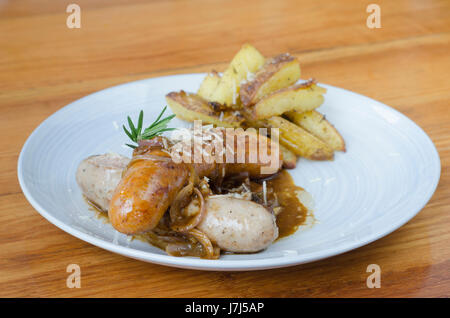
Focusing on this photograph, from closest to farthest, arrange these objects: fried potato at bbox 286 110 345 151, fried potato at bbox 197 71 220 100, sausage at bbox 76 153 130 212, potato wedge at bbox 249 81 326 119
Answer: sausage at bbox 76 153 130 212 → potato wedge at bbox 249 81 326 119 → fried potato at bbox 286 110 345 151 → fried potato at bbox 197 71 220 100

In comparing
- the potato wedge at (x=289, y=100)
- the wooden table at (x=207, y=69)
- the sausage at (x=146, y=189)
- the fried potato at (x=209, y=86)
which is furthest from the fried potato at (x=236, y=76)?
the wooden table at (x=207, y=69)

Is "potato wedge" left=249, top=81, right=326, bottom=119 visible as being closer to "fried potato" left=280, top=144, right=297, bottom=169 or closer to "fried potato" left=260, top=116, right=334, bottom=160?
"fried potato" left=260, top=116, right=334, bottom=160

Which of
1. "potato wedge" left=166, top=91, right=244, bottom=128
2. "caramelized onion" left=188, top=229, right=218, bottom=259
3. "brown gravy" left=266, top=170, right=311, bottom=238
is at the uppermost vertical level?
"potato wedge" left=166, top=91, right=244, bottom=128

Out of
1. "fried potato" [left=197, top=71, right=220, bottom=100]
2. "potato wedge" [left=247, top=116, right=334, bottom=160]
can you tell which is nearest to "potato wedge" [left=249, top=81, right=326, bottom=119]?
"potato wedge" [left=247, top=116, right=334, bottom=160]

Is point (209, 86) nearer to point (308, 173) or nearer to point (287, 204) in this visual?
point (308, 173)

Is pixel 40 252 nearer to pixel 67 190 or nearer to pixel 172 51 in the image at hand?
pixel 67 190

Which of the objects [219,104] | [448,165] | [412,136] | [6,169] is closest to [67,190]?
[6,169]

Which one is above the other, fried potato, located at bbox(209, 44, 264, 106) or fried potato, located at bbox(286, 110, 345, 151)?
fried potato, located at bbox(209, 44, 264, 106)

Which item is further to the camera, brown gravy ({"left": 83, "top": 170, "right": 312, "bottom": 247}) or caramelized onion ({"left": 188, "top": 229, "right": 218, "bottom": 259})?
brown gravy ({"left": 83, "top": 170, "right": 312, "bottom": 247})
